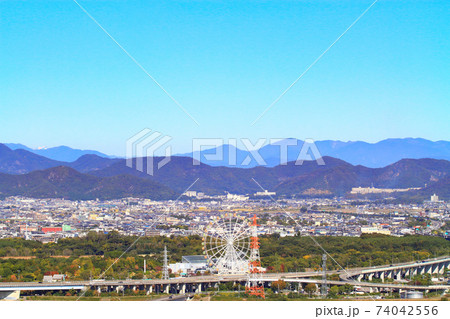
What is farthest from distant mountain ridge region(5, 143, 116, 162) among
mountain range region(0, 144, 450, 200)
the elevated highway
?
the elevated highway

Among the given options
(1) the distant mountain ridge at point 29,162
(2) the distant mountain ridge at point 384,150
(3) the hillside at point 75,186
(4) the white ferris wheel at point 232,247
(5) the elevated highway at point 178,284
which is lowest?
(5) the elevated highway at point 178,284

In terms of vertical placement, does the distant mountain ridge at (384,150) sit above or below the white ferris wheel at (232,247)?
above

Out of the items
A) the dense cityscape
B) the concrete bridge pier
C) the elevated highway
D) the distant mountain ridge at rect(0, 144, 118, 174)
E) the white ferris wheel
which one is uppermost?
the distant mountain ridge at rect(0, 144, 118, 174)

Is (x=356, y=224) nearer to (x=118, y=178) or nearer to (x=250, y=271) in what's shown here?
(x=250, y=271)

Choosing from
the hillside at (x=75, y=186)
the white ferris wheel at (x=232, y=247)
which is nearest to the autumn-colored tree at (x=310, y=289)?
the white ferris wheel at (x=232, y=247)

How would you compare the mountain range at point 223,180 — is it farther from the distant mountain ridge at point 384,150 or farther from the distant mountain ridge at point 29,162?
the distant mountain ridge at point 384,150

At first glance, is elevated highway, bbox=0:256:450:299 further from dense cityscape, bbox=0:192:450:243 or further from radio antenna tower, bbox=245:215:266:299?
dense cityscape, bbox=0:192:450:243

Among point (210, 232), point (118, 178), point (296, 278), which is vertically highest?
point (118, 178)

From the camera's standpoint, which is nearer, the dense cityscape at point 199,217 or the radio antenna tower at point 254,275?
the radio antenna tower at point 254,275
